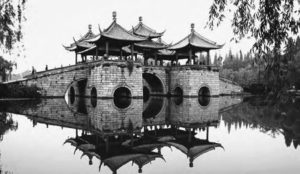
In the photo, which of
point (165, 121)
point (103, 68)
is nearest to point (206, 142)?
point (165, 121)

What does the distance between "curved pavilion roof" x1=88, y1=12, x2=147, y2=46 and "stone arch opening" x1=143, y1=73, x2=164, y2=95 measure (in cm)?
690

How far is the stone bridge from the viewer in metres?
24.5

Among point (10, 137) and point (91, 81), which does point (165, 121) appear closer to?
point (10, 137)

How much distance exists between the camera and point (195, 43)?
2948 cm

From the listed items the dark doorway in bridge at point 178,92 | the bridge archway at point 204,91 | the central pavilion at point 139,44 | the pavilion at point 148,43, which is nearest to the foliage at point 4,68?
the central pavilion at point 139,44

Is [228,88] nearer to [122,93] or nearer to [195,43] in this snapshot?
[195,43]

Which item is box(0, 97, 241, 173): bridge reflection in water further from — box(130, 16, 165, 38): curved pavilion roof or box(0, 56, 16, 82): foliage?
box(130, 16, 165, 38): curved pavilion roof

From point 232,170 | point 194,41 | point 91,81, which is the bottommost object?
point 232,170

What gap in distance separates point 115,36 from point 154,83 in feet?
33.7

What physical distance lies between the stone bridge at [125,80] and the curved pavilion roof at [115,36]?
1.81 m

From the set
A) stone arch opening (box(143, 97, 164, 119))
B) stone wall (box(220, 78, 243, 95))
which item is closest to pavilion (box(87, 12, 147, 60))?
stone arch opening (box(143, 97, 164, 119))

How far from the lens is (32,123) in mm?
13109

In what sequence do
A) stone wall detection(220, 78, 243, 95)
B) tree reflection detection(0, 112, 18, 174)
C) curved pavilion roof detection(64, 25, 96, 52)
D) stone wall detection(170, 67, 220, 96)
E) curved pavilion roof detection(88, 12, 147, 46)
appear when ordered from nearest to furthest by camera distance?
tree reflection detection(0, 112, 18, 174), curved pavilion roof detection(88, 12, 147, 46), stone wall detection(170, 67, 220, 96), curved pavilion roof detection(64, 25, 96, 52), stone wall detection(220, 78, 243, 95)

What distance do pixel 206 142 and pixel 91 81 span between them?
18.6m
